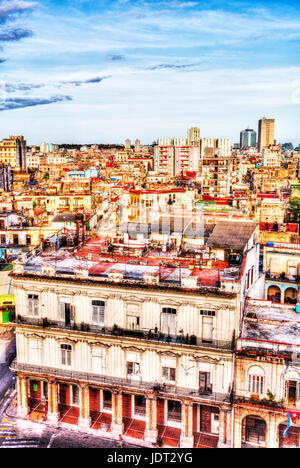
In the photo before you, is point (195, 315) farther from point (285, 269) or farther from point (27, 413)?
point (285, 269)

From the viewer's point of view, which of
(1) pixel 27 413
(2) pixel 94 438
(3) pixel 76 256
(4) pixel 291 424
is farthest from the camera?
(3) pixel 76 256

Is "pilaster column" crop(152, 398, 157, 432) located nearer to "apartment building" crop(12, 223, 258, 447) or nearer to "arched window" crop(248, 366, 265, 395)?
"apartment building" crop(12, 223, 258, 447)

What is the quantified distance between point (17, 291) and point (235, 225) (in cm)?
967

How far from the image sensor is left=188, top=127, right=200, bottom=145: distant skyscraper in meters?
76.6

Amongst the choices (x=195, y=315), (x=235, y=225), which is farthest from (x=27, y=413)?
(x=235, y=225)

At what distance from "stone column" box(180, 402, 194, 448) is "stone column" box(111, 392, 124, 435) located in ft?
5.91

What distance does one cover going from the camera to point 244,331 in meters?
13.5

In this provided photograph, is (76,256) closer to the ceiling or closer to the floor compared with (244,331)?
closer to the ceiling

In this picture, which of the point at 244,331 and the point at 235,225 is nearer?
the point at 244,331

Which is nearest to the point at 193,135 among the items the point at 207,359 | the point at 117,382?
the point at 117,382

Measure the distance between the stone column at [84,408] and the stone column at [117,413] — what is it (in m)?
0.82

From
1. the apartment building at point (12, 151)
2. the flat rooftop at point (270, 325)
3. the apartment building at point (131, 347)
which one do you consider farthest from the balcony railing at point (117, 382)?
the apartment building at point (12, 151)

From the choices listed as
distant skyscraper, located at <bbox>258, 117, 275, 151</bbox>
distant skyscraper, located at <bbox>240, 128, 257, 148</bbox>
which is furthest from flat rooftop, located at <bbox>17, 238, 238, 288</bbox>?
distant skyscraper, located at <bbox>240, 128, 257, 148</bbox>

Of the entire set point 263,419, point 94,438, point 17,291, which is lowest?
point 94,438
